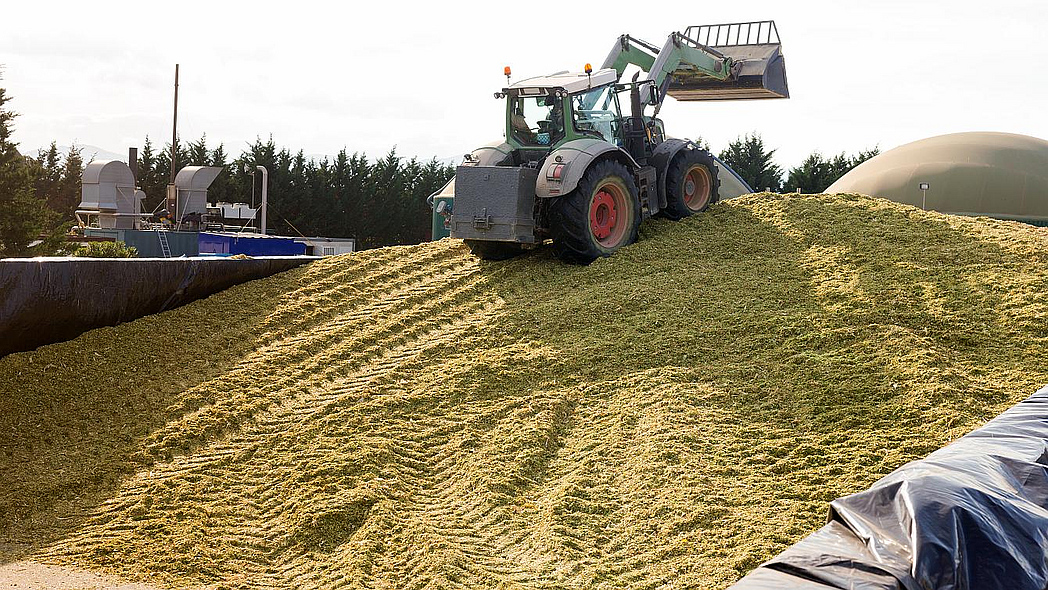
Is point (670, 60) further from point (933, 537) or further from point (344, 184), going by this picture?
point (344, 184)

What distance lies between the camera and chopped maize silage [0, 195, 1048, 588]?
13.9ft

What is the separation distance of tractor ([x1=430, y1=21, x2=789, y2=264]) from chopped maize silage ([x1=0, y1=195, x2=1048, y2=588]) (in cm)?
70

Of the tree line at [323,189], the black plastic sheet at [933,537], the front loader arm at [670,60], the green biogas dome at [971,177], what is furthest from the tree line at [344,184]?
the black plastic sheet at [933,537]

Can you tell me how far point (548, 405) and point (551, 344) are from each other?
38.8 inches

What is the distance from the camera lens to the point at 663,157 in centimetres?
989

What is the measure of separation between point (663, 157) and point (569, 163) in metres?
1.86

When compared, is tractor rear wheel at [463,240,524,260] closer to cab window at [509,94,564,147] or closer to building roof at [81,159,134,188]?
cab window at [509,94,564,147]

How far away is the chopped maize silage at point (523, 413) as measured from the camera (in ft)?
13.9

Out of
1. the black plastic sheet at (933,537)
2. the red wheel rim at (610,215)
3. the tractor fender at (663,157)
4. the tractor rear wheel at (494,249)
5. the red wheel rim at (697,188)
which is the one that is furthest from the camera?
the red wheel rim at (697,188)

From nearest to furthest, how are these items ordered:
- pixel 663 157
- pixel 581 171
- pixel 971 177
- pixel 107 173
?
1. pixel 581 171
2. pixel 663 157
3. pixel 107 173
4. pixel 971 177

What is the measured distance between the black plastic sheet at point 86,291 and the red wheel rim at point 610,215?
3575mm

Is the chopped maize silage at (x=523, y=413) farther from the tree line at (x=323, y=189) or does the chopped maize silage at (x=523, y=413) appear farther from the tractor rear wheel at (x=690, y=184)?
the tree line at (x=323, y=189)

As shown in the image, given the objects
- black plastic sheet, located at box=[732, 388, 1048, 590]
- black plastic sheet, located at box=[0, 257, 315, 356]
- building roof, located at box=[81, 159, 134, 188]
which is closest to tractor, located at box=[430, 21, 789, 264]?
black plastic sheet, located at box=[0, 257, 315, 356]

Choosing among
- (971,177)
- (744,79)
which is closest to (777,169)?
(971,177)
